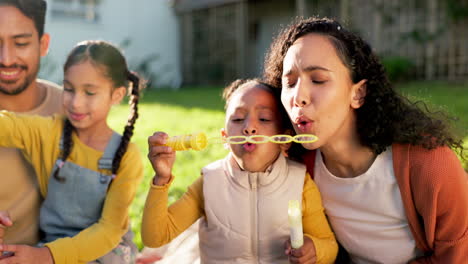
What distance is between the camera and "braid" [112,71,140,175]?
238cm

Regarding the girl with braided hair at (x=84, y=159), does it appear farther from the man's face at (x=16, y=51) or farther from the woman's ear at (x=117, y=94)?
the man's face at (x=16, y=51)

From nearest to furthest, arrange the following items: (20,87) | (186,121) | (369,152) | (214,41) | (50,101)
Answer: (369,152), (20,87), (50,101), (186,121), (214,41)

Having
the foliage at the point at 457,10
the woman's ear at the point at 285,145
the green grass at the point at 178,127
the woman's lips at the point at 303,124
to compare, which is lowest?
the green grass at the point at 178,127

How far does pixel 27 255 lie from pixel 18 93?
963 mm

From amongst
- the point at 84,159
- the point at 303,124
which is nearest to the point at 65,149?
the point at 84,159

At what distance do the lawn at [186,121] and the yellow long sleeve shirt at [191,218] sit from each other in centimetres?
76

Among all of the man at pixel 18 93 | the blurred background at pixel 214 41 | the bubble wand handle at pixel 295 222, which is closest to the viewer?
the bubble wand handle at pixel 295 222

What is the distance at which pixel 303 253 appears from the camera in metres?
2.06

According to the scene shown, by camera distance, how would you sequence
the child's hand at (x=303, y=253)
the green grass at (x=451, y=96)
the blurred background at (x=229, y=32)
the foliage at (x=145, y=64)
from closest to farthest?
the child's hand at (x=303, y=253) → the green grass at (x=451, y=96) → the blurred background at (x=229, y=32) → the foliage at (x=145, y=64)

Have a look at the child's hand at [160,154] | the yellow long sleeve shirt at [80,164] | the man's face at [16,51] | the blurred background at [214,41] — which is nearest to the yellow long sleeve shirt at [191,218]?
the child's hand at [160,154]

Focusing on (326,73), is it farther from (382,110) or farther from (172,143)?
(172,143)

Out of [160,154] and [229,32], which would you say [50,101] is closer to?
[160,154]

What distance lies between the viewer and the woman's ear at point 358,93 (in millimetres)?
2143

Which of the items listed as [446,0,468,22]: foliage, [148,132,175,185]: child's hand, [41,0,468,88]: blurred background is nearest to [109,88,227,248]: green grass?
[148,132,175,185]: child's hand
